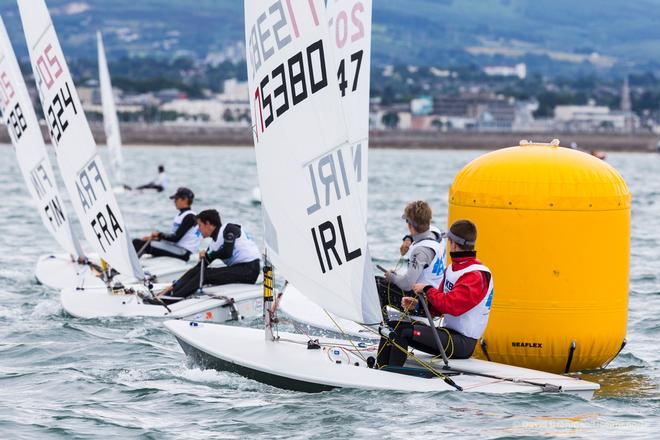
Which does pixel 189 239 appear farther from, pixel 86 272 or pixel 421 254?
pixel 421 254

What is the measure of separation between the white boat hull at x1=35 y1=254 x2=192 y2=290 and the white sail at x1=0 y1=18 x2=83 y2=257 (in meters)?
0.29

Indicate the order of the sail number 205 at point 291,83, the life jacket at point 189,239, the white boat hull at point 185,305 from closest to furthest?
the sail number 205 at point 291,83, the white boat hull at point 185,305, the life jacket at point 189,239

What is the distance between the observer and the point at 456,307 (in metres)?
7.54

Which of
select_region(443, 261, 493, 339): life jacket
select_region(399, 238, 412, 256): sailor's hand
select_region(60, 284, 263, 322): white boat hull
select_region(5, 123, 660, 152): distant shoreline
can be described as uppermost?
select_region(399, 238, 412, 256): sailor's hand

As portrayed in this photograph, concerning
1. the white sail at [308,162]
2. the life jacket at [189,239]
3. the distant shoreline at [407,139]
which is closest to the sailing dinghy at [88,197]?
the life jacket at [189,239]

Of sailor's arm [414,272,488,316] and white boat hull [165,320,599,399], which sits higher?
sailor's arm [414,272,488,316]

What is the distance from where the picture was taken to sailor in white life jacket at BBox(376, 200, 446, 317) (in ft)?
26.1

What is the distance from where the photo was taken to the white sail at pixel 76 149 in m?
10.9

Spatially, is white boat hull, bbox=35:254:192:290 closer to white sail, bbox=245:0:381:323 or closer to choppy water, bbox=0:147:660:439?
choppy water, bbox=0:147:660:439

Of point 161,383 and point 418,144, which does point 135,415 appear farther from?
point 418,144

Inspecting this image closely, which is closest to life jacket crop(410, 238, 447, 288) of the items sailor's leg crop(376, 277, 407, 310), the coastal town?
sailor's leg crop(376, 277, 407, 310)

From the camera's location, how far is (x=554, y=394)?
7.51 meters

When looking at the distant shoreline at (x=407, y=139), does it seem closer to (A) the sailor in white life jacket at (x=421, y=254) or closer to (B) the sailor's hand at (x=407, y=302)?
(A) the sailor in white life jacket at (x=421, y=254)

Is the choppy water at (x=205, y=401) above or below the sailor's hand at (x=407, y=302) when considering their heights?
below
